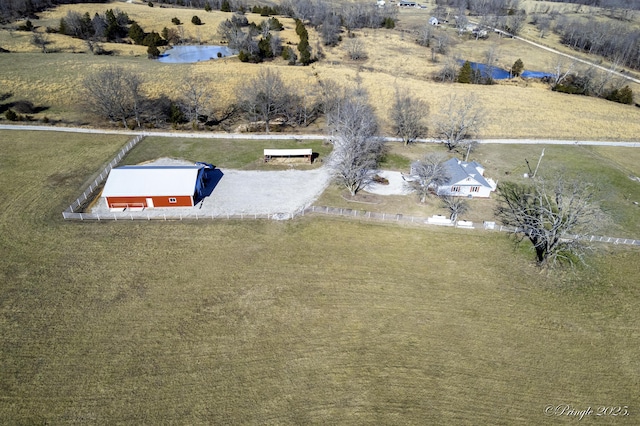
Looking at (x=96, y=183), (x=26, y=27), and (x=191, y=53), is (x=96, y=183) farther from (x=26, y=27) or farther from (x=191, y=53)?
(x=26, y=27)

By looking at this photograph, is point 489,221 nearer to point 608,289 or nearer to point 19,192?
point 608,289

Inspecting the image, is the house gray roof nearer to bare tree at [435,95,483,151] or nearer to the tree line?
bare tree at [435,95,483,151]

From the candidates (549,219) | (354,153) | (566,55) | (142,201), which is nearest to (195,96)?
(142,201)

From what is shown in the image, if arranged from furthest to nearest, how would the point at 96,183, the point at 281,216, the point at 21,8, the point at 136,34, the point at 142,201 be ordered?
the point at 21,8 < the point at 136,34 < the point at 96,183 < the point at 142,201 < the point at 281,216

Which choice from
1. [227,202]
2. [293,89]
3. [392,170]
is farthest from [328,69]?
[227,202]

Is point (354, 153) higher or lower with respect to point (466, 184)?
higher

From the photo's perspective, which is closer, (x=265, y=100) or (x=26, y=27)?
(x=265, y=100)
